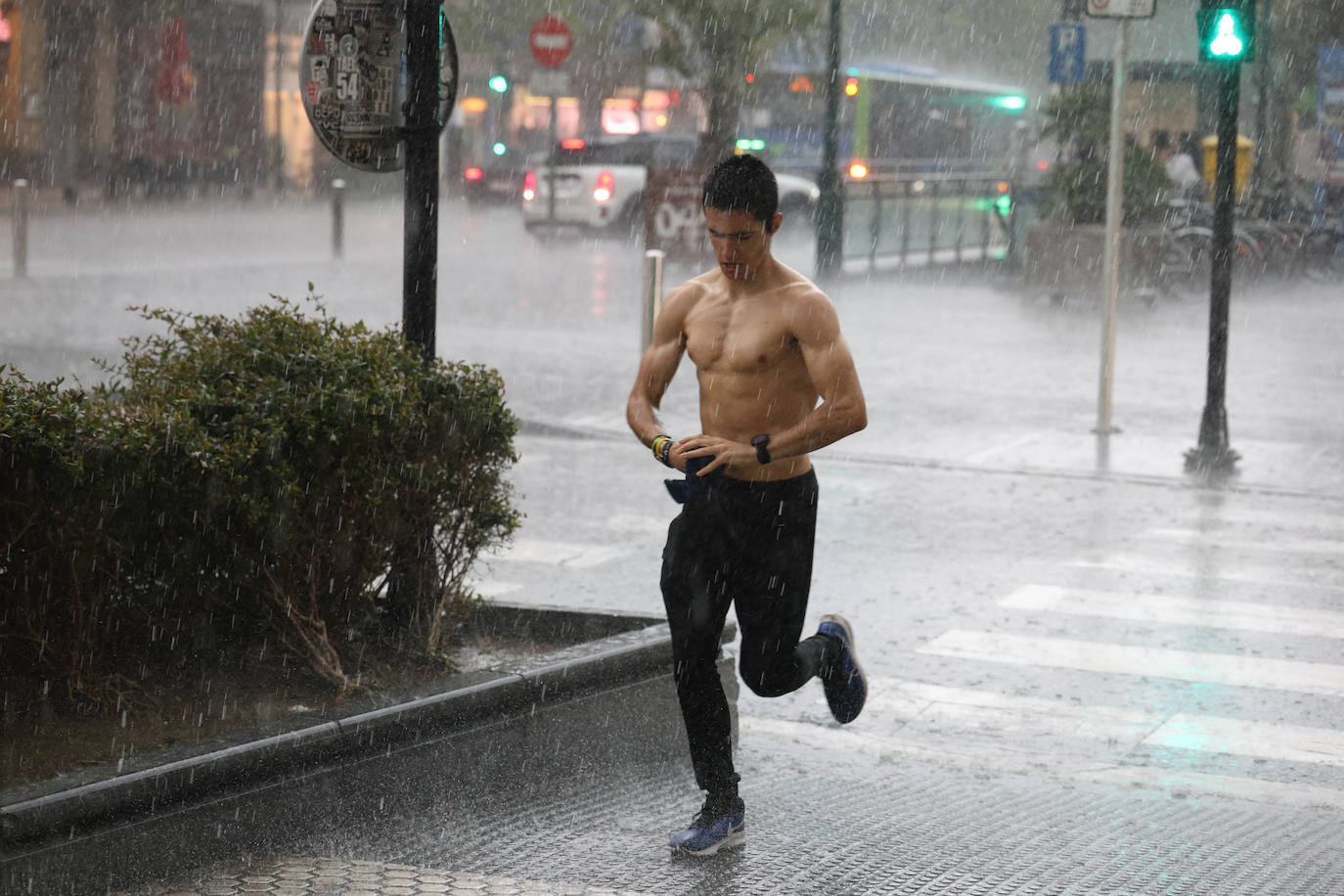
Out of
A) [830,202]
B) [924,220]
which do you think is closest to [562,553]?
[830,202]

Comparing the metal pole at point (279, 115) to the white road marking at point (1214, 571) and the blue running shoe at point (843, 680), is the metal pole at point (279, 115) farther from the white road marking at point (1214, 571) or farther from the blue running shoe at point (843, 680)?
the blue running shoe at point (843, 680)

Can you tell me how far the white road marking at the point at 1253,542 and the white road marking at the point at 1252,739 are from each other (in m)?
3.07

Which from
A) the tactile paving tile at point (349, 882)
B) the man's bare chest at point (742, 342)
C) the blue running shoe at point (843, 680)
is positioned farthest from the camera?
the blue running shoe at point (843, 680)

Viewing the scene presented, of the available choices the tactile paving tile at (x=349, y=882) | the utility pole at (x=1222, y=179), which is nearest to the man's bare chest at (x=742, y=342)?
the tactile paving tile at (x=349, y=882)

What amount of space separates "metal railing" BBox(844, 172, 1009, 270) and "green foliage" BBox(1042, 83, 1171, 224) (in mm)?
3802

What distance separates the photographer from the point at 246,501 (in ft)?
15.8

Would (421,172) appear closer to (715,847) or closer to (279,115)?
(715,847)

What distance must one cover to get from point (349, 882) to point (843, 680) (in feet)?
5.76

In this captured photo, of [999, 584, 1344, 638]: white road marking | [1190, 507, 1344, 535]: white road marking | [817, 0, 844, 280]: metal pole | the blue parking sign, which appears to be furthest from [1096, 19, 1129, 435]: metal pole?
[817, 0, 844, 280]: metal pole

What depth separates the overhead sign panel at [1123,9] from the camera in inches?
484

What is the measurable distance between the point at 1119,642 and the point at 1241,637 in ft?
1.82

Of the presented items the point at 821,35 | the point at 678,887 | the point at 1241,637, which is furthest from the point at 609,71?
the point at 678,887

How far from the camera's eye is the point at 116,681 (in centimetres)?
486

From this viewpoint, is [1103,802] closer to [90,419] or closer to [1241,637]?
[1241,637]
